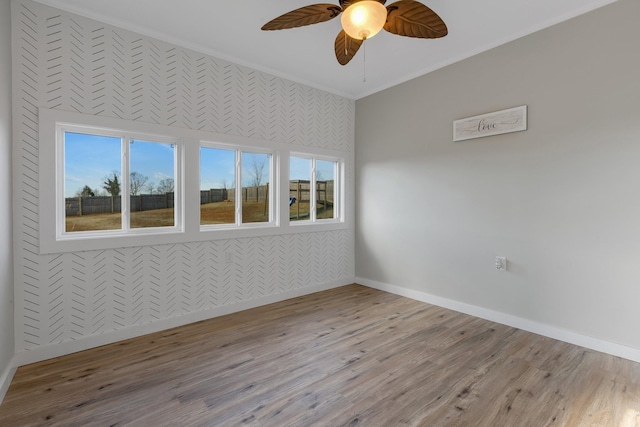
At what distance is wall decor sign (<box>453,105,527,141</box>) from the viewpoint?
116 inches

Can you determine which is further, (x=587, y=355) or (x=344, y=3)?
(x=587, y=355)

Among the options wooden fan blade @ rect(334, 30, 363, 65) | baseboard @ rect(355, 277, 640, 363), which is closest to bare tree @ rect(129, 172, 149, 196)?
wooden fan blade @ rect(334, 30, 363, 65)

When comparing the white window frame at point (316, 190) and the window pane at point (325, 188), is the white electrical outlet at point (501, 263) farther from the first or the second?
the window pane at point (325, 188)

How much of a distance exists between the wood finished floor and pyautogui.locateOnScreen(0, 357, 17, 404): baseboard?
1.8 inches

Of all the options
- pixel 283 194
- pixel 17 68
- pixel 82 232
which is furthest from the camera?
pixel 283 194

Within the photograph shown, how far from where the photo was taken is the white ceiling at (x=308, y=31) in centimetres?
249

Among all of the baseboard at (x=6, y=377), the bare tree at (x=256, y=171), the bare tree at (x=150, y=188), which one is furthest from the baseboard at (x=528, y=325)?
the baseboard at (x=6, y=377)

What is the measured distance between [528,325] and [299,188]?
9.94 ft

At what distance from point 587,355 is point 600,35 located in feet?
8.69

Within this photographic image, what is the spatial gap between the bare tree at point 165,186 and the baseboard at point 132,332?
1304 mm

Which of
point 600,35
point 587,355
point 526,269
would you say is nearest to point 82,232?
point 526,269

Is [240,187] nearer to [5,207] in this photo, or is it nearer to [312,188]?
[312,188]

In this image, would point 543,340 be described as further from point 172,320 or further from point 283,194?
point 172,320

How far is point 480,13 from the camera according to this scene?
260cm
